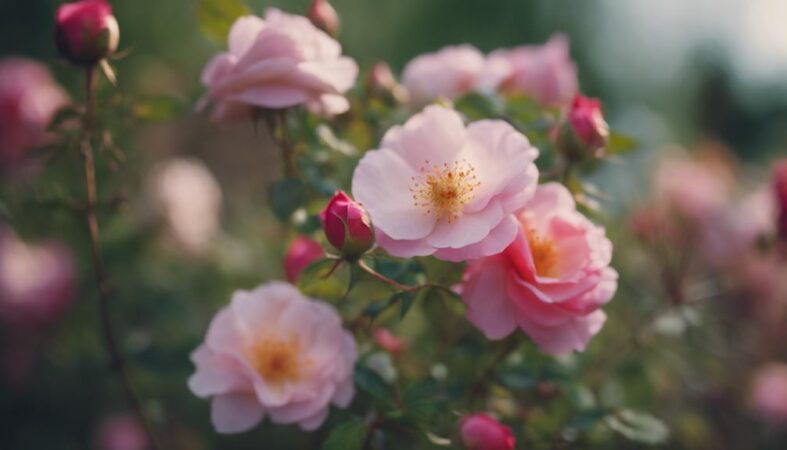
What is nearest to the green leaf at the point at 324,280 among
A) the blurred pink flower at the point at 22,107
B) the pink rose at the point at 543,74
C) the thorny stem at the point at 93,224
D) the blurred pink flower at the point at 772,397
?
the thorny stem at the point at 93,224

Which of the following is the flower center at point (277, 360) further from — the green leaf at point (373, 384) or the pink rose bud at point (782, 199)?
the pink rose bud at point (782, 199)

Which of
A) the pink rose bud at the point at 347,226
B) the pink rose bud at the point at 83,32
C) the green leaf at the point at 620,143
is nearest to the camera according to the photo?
the pink rose bud at the point at 347,226

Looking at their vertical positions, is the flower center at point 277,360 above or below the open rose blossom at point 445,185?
below

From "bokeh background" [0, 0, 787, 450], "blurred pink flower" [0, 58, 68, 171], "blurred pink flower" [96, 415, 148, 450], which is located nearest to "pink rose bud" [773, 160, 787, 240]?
"bokeh background" [0, 0, 787, 450]

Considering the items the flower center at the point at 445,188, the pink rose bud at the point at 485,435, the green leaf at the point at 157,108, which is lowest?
the pink rose bud at the point at 485,435

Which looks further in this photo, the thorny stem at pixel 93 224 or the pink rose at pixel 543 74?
the pink rose at pixel 543 74

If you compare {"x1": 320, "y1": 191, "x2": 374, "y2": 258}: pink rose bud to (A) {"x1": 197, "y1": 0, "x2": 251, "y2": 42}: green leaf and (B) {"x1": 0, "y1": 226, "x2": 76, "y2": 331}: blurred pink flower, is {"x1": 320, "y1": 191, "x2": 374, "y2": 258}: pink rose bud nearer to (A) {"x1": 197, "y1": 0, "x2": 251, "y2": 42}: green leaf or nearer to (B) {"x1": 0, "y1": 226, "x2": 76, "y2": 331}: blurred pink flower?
(A) {"x1": 197, "y1": 0, "x2": 251, "y2": 42}: green leaf

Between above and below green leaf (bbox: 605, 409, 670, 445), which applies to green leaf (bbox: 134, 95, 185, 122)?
above
